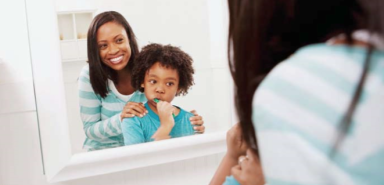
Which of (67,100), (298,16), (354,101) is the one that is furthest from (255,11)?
(67,100)

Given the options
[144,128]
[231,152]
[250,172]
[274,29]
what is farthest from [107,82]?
[274,29]

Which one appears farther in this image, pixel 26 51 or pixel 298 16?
pixel 26 51

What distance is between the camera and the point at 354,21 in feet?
1.34

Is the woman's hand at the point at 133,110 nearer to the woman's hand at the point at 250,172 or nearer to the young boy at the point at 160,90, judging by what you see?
the young boy at the point at 160,90

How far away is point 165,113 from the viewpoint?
4.11 ft

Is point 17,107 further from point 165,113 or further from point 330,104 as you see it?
point 330,104

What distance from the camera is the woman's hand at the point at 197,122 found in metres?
1.30

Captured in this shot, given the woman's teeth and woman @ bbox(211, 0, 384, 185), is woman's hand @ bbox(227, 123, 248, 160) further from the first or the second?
the woman's teeth

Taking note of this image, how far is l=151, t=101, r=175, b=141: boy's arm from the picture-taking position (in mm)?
1237

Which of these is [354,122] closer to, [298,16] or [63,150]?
[298,16]

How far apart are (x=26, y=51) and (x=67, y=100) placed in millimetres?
164

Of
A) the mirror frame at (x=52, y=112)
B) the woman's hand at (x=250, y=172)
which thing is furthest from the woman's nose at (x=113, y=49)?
the woman's hand at (x=250, y=172)

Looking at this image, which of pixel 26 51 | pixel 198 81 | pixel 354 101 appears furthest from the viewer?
pixel 198 81

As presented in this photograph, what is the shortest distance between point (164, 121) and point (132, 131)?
0.10 meters
